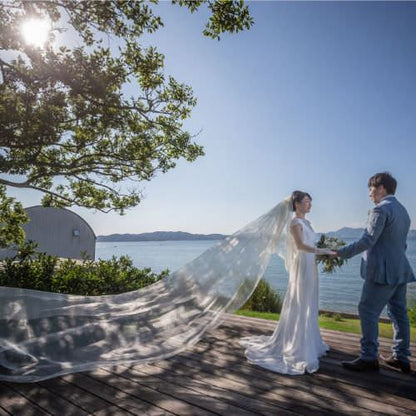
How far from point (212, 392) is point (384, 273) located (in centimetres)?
225

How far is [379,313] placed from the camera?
146 inches

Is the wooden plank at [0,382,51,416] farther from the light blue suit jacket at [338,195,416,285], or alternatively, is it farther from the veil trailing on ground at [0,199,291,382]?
the light blue suit jacket at [338,195,416,285]

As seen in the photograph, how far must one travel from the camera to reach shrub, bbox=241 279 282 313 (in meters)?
8.65

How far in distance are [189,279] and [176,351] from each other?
0.92m

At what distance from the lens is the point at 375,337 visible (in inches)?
148

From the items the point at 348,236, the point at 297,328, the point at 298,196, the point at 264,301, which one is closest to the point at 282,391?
the point at 297,328

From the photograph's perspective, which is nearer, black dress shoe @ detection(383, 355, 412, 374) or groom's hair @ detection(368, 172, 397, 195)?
black dress shoe @ detection(383, 355, 412, 374)

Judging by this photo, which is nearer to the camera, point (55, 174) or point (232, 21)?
point (232, 21)

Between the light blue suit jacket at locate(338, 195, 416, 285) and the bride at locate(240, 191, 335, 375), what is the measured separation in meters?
0.53

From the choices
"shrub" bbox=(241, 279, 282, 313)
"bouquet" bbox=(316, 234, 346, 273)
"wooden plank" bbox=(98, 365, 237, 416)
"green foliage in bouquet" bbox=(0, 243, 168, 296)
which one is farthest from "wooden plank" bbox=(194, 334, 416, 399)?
"green foliage in bouquet" bbox=(0, 243, 168, 296)

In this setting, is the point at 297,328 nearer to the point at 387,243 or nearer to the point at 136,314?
the point at 387,243

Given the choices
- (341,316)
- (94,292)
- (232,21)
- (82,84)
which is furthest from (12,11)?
(341,316)

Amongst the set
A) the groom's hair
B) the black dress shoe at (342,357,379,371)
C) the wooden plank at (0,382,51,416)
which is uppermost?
the groom's hair

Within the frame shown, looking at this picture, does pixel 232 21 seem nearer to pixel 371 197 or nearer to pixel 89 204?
pixel 371 197
